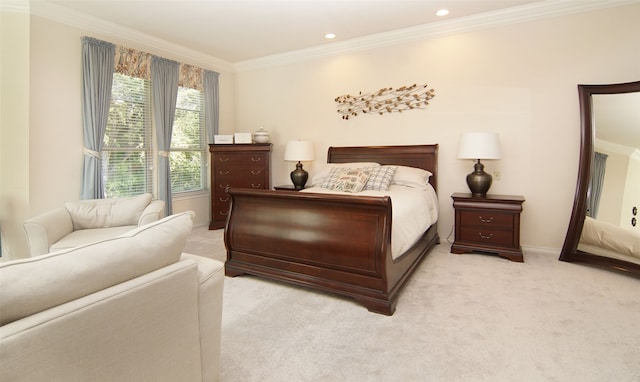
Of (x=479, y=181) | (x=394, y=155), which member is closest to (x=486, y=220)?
(x=479, y=181)

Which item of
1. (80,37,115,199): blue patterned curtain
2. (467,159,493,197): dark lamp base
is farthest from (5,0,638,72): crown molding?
(467,159,493,197): dark lamp base

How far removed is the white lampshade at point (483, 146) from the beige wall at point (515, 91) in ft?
1.42

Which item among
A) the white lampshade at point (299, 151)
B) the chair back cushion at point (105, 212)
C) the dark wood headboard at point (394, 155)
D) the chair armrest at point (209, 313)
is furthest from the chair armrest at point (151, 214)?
the dark wood headboard at point (394, 155)

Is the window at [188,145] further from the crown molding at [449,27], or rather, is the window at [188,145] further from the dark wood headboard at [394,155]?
the dark wood headboard at [394,155]

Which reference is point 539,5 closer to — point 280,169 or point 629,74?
point 629,74

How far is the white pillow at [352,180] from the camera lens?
367 cm

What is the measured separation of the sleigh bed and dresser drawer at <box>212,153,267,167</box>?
216 cm

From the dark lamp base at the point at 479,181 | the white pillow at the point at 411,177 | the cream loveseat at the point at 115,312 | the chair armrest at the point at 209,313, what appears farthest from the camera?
the white pillow at the point at 411,177

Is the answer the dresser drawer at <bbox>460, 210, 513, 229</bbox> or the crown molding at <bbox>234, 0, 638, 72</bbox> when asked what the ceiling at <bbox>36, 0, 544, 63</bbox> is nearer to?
the crown molding at <bbox>234, 0, 638, 72</bbox>

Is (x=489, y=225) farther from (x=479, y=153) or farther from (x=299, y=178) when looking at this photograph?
(x=299, y=178)

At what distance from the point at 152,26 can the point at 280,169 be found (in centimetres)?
265

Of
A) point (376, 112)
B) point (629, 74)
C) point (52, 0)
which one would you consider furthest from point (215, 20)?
point (629, 74)

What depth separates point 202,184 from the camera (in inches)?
213

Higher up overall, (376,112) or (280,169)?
(376,112)
